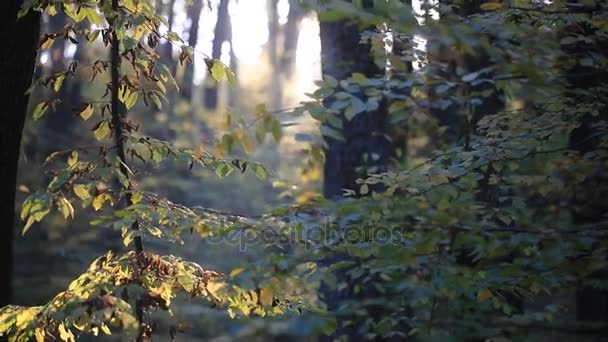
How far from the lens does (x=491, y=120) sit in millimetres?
4668

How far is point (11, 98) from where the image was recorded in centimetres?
394

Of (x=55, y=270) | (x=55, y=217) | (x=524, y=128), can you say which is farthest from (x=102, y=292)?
(x=55, y=217)

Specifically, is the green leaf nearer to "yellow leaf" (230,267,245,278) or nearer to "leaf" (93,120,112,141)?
"leaf" (93,120,112,141)

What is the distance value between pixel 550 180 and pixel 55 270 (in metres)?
9.10

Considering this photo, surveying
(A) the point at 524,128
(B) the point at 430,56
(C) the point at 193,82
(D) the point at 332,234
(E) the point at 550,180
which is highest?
(C) the point at 193,82

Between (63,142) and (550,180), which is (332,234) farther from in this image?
(63,142)

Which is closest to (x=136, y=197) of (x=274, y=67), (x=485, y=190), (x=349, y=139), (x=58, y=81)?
(x=58, y=81)

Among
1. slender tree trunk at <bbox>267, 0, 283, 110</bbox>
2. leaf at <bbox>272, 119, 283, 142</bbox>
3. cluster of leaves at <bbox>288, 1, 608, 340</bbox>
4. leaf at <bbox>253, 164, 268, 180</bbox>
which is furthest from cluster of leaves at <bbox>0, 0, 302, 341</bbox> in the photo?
slender tree trunk at <bbox>267, 0, 283, 110</bbox>

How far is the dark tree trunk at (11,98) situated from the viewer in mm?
3883

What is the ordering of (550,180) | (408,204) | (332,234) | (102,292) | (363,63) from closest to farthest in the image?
(408,204) < (332,234) < (102,292) < (550,180) < (363,63)

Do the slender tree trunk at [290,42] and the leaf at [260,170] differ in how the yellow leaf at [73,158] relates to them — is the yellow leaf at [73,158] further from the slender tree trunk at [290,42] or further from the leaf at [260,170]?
the slender tree trunk at [290,42]

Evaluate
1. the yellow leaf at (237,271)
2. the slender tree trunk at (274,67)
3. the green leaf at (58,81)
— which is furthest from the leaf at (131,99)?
the slender tree trunk at (274,67)

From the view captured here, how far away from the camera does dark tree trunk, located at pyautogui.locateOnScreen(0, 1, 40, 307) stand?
388cm

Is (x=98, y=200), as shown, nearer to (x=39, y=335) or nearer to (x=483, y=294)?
(x=39, y=335)
